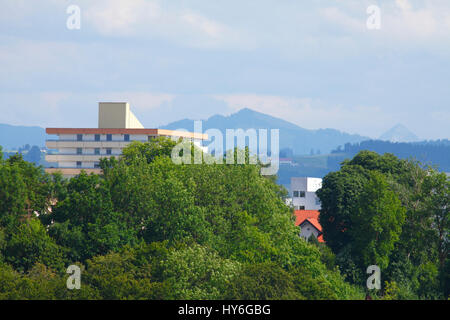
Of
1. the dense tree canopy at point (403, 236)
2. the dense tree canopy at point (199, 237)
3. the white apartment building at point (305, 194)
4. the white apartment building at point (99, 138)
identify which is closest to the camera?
the dense tree canopy at point (199, 237)

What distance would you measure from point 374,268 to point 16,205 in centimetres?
2860

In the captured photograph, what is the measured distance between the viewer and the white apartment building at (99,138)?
167125 millimetres

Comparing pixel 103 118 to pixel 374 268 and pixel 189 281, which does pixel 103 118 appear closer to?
pixel 374 268

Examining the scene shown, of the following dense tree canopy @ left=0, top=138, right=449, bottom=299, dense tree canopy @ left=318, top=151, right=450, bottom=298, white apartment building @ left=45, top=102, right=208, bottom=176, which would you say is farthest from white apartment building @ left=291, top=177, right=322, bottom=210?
dense tree canopy @ left=318, top=151, right=450, bottom=298

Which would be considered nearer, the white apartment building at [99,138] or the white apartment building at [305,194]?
the white apartment building at [305,194]

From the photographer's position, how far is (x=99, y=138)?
559 feet

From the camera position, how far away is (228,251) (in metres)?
54.3

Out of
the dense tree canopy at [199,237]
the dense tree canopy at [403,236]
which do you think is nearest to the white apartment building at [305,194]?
the dense tree canopy at [199,237]

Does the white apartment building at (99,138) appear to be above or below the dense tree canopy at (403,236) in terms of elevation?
above

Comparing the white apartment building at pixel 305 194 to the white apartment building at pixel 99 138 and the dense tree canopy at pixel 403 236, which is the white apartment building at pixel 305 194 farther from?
the dense tree canopy at pixel 403 236

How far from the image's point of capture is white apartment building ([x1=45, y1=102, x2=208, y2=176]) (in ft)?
548

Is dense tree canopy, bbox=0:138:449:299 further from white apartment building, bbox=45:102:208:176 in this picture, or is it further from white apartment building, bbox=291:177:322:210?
Result: white apartment building, bbox=45:102:208:176

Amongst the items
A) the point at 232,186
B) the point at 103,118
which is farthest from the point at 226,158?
the point at 103,118

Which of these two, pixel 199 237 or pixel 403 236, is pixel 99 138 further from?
pixel 199 237
